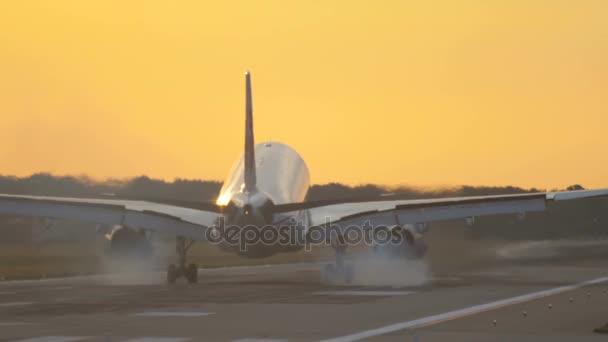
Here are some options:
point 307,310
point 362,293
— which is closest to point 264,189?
point 362,293

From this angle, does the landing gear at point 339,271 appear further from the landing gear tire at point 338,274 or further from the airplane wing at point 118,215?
the airplane wing at point 118,215

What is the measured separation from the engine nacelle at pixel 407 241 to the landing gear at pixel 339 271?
2804 mm

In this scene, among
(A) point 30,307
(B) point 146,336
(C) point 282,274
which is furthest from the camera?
(C) point 282,274

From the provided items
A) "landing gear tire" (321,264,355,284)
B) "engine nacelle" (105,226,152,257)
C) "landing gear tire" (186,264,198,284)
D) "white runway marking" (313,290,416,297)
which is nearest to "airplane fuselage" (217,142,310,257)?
"landing gear tire" (186,264,198,284)

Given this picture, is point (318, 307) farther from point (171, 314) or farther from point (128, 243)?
point (128, 243)

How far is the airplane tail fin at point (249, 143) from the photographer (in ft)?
162

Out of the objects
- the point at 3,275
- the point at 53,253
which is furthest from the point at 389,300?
the point at 53,253

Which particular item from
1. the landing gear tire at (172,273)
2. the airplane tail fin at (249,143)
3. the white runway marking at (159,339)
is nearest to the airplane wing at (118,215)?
the landing gear tire at (172,273)

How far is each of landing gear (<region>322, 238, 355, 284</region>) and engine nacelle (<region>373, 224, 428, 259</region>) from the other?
280 centimetres

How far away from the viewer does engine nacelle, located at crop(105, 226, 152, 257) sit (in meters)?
54.0

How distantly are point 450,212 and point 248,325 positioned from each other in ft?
76.6

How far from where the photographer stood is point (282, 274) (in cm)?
6544

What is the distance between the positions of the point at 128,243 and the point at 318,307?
18.2m

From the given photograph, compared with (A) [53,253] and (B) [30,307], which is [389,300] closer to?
(B) [30,307]
